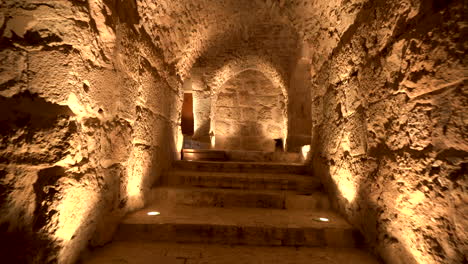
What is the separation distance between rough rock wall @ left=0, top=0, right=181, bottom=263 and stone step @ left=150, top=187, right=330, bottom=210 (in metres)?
0.61

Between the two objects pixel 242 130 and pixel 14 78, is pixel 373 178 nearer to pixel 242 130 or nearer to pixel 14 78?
pixel 14 78

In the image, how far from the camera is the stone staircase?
1785 mm

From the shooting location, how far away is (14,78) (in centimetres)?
126

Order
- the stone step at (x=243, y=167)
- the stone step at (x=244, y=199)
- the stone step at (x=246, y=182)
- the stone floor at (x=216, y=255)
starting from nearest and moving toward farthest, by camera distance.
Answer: the stone floor at (x=216, y=255)
the stone step at (x=244, y=199)
the stone step at (x=246, y=182)
the stone step at (x=243, y=167)

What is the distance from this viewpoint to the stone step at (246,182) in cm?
306

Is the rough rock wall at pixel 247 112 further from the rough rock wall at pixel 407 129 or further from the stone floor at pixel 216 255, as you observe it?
the stone floor at pixel 216 255

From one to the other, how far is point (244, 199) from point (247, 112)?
552 centimetres

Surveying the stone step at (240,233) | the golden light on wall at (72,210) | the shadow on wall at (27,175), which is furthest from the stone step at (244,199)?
the shadow on wall at (27,175)

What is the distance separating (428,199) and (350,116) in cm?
106

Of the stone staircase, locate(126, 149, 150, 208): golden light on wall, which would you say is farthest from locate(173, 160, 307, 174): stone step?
locate(126, 149, 150, 208): golden light on wall

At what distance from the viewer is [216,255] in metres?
1.79

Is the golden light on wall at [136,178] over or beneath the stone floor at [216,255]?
over

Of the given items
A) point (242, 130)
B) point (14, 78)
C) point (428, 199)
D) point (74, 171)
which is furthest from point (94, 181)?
point (242, 130)

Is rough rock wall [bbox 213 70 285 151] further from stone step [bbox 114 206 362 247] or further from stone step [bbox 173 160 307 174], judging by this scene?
stone step [bbox 114 206 362 247]
